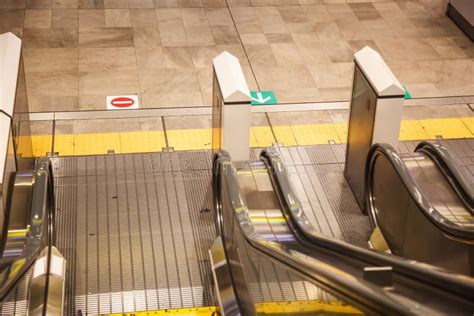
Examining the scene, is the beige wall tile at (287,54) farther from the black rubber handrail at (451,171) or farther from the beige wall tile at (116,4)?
the black rubber handrail at (451,171)

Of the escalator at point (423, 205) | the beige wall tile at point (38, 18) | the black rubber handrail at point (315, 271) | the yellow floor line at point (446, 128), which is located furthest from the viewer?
the beige wall tile at point (38, 18)

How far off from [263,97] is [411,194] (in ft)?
10.9

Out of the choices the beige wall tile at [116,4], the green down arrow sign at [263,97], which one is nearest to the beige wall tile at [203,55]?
the green down arrow sign at [263,97]

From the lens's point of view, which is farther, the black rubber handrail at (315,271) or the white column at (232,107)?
the white column at (232,107)

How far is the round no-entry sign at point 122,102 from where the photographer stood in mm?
8344

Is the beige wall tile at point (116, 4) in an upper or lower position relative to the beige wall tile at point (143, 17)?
upper

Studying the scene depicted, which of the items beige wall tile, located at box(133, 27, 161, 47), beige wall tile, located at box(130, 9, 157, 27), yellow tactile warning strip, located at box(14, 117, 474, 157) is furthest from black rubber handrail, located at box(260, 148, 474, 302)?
beige wall tile, located at box(130, 9, 157, 27)

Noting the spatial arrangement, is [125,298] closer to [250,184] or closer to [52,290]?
[52,290]

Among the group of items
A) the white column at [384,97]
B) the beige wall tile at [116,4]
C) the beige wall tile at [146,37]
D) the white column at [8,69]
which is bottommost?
the white column at [384,97]

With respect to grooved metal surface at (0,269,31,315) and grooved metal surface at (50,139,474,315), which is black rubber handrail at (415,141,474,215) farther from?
grooved metal surface at (0,269,31,315)

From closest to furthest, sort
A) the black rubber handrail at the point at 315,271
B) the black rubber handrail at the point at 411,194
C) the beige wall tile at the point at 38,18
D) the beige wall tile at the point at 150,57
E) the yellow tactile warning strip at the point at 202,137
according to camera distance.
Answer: the black rubber handrail at the point at 315,271
the black rubber handrail at the point at 411,194
the yellow tactile warning strip at the point at 202,137
the beige wall tile at the point at 150,57
the beige wall tile at the point at 38,18

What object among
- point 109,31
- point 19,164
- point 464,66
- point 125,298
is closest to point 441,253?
point 125,298

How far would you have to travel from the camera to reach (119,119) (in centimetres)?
810

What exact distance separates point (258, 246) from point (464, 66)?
5.82m
